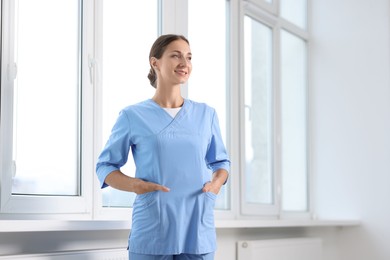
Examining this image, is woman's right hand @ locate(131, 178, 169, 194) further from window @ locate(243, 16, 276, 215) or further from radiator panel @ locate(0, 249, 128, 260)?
window @ locate(243, 16, 276, 215)

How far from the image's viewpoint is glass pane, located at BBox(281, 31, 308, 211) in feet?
15.2

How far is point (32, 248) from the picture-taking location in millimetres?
2453

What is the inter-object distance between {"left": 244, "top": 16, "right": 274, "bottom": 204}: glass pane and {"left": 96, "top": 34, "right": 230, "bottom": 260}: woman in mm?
2114

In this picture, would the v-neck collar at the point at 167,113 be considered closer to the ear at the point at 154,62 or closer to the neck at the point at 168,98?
the neck at the point at 168,98

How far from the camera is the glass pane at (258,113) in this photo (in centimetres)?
418

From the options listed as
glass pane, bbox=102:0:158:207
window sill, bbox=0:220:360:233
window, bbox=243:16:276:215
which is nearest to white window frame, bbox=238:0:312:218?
window, bbox=243:16:276:215

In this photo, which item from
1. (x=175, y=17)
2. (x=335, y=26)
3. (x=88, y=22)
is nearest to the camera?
(x=88, y=22)

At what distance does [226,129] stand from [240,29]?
615mm

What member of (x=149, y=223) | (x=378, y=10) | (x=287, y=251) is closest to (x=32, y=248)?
(x=149, y=223)

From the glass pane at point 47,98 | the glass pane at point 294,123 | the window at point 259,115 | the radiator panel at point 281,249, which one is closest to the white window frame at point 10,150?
the glass pane at point 47,98

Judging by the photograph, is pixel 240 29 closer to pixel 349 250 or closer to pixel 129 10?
pixel 129 10

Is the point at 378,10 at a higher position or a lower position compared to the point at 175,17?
higher

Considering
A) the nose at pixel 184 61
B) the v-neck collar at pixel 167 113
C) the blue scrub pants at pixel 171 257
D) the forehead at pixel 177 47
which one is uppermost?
the forehead at pixel 177 47

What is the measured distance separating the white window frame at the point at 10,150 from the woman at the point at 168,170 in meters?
0.58
